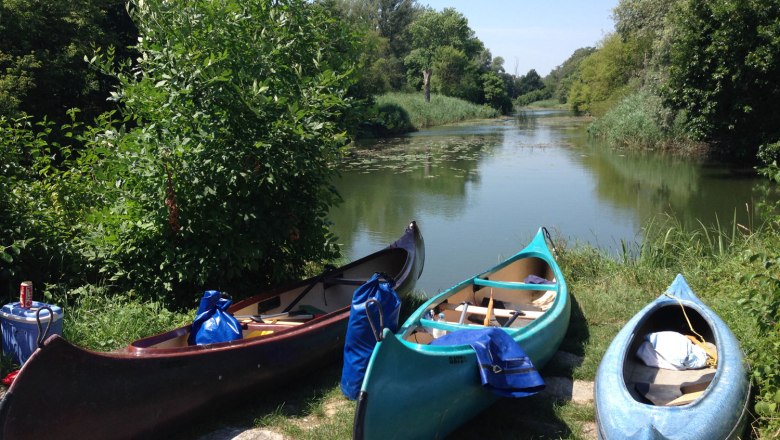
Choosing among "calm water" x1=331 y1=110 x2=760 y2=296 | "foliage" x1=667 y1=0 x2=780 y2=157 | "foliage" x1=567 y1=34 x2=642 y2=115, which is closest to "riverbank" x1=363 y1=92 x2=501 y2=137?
"calm water" x1=331 y1=110 x2=760 y2=296

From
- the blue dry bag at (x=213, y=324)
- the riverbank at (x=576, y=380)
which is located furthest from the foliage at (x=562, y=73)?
the blue dry bag at (x=213, y=324)

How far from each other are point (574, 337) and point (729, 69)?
13.5m

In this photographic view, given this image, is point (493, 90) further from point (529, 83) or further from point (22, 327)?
point (22, 327)

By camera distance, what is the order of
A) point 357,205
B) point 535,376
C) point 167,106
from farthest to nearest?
point 357,205 → point 167,106 → point 535,376

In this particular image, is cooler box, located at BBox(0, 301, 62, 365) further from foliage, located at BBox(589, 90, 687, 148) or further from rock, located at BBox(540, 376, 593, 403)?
foliage, located at BBox(589, 90, 687, 148)

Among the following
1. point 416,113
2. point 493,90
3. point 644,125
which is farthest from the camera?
point 493,90

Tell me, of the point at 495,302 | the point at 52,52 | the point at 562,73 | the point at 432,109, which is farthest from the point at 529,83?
the point at 495,302

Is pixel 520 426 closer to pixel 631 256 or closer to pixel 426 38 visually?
pixel 631 256

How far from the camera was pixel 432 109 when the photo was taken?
1677 inches

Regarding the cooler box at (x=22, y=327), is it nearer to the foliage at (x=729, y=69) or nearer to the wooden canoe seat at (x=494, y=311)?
the wooden canoe seat at (x=494, y=311)

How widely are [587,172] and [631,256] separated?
11519 mm

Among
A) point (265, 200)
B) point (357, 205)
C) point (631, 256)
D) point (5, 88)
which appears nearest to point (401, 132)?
point (357, 205)

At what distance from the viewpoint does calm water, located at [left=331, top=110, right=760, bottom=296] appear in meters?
11.0

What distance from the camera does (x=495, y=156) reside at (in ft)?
78.3
